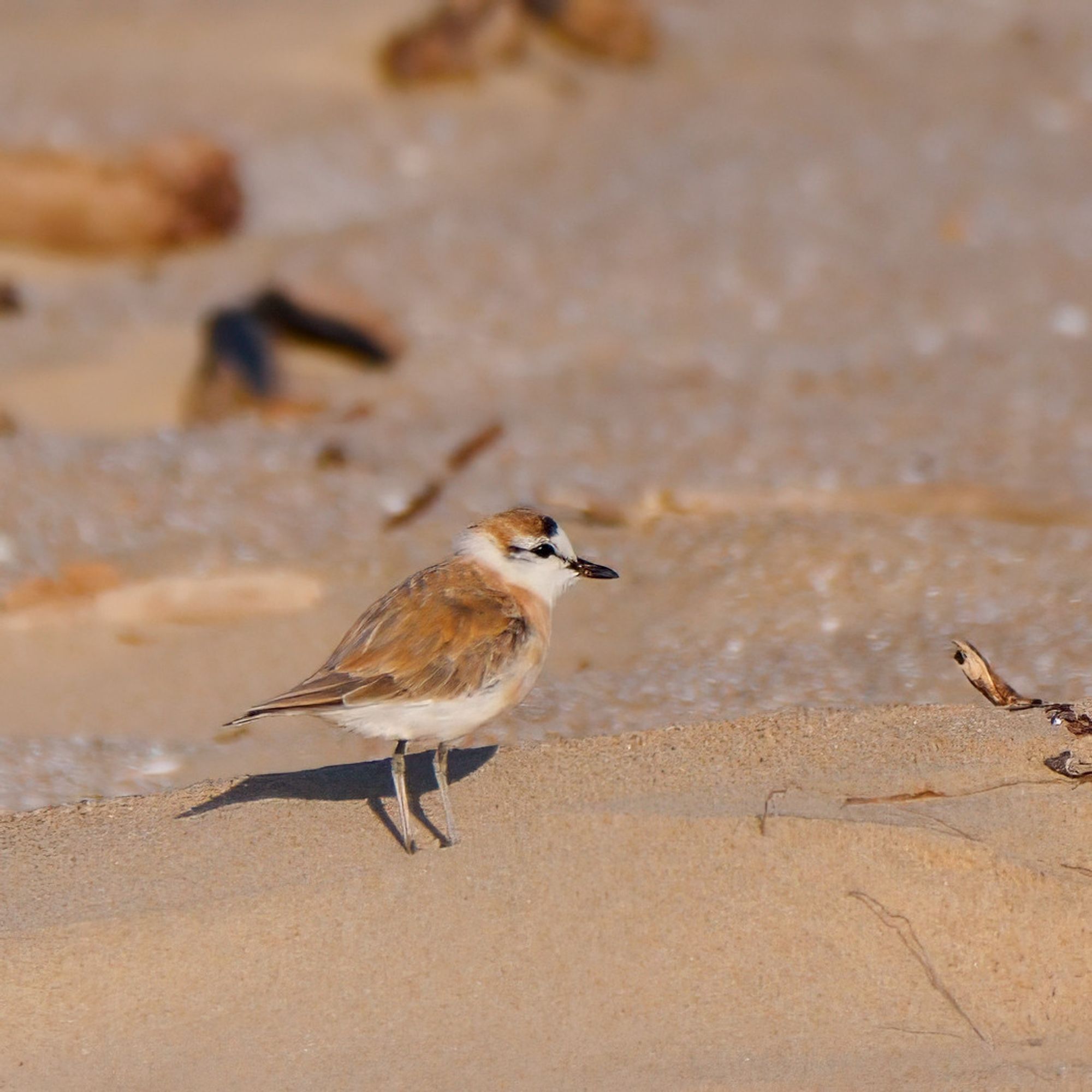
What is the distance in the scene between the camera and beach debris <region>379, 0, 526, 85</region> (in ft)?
43.2

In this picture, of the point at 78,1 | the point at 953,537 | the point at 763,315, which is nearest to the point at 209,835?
the point at 953,537

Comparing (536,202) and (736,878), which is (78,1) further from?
(736,878)

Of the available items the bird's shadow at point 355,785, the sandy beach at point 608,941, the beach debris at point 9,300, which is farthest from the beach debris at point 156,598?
the beach debris at point 9,300

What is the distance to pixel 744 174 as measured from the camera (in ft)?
37.4

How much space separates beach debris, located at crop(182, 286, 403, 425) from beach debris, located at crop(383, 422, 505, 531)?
102 cm

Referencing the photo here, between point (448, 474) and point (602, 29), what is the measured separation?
7453 mm

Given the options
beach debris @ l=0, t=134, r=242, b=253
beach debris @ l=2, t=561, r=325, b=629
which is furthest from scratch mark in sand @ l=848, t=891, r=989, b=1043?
beach debris @ l=0, t=134, r=242, b=253

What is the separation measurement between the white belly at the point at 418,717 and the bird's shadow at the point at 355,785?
0.30 metres

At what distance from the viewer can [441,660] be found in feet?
13.2

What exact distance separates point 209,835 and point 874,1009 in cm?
179

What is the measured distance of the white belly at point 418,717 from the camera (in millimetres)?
3936

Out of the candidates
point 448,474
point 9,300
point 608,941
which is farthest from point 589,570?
point 9,300

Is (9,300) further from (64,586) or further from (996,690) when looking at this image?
(996,690)

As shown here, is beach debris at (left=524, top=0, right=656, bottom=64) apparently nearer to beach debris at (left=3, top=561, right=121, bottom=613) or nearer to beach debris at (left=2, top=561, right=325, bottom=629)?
beach debris at (left=2, top=561, right=325, bottom=629)
